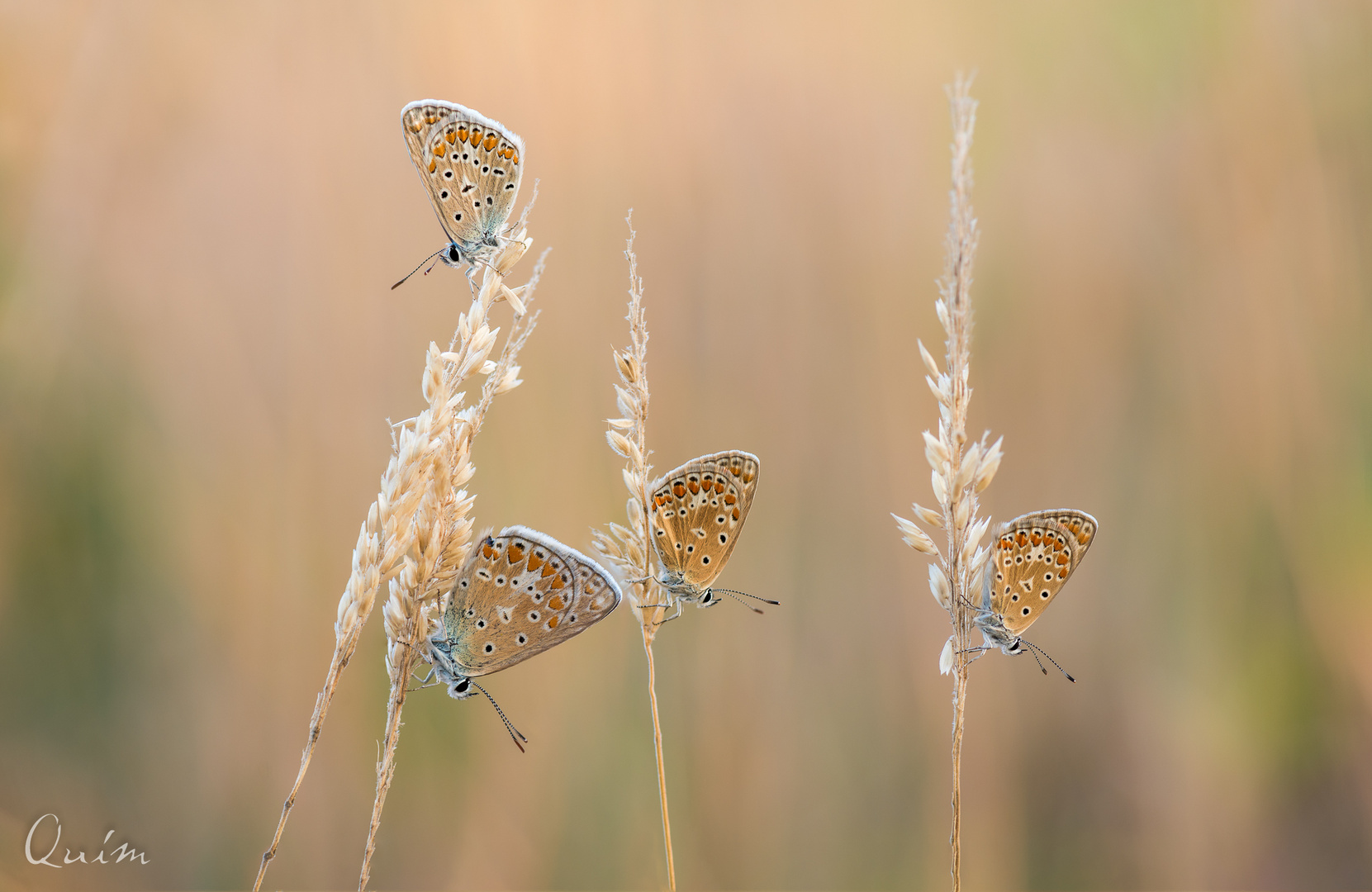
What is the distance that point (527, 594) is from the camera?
892 millimetres

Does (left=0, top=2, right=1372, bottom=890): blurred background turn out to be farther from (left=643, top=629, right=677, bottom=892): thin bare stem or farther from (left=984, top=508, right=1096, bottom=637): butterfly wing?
(left=984, top=508, right=1096, bottom=637): butterfly wing

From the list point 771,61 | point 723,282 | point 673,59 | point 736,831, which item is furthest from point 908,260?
point 736,831

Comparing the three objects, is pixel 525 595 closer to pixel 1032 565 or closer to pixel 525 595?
pixel 525 595

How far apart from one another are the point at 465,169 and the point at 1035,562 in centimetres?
90

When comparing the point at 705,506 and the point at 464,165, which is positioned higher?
the point at 464,165

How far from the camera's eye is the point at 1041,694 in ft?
6.68

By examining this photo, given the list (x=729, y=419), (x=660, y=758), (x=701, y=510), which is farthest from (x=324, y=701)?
(x=729, y=419)

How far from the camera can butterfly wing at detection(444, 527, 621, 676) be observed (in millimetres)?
882

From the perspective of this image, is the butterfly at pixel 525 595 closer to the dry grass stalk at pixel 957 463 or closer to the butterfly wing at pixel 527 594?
the butterfly wing at pixel 527 594

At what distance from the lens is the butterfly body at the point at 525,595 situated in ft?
2.89

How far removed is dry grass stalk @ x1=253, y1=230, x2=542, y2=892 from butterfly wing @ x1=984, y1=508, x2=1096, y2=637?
67cm
